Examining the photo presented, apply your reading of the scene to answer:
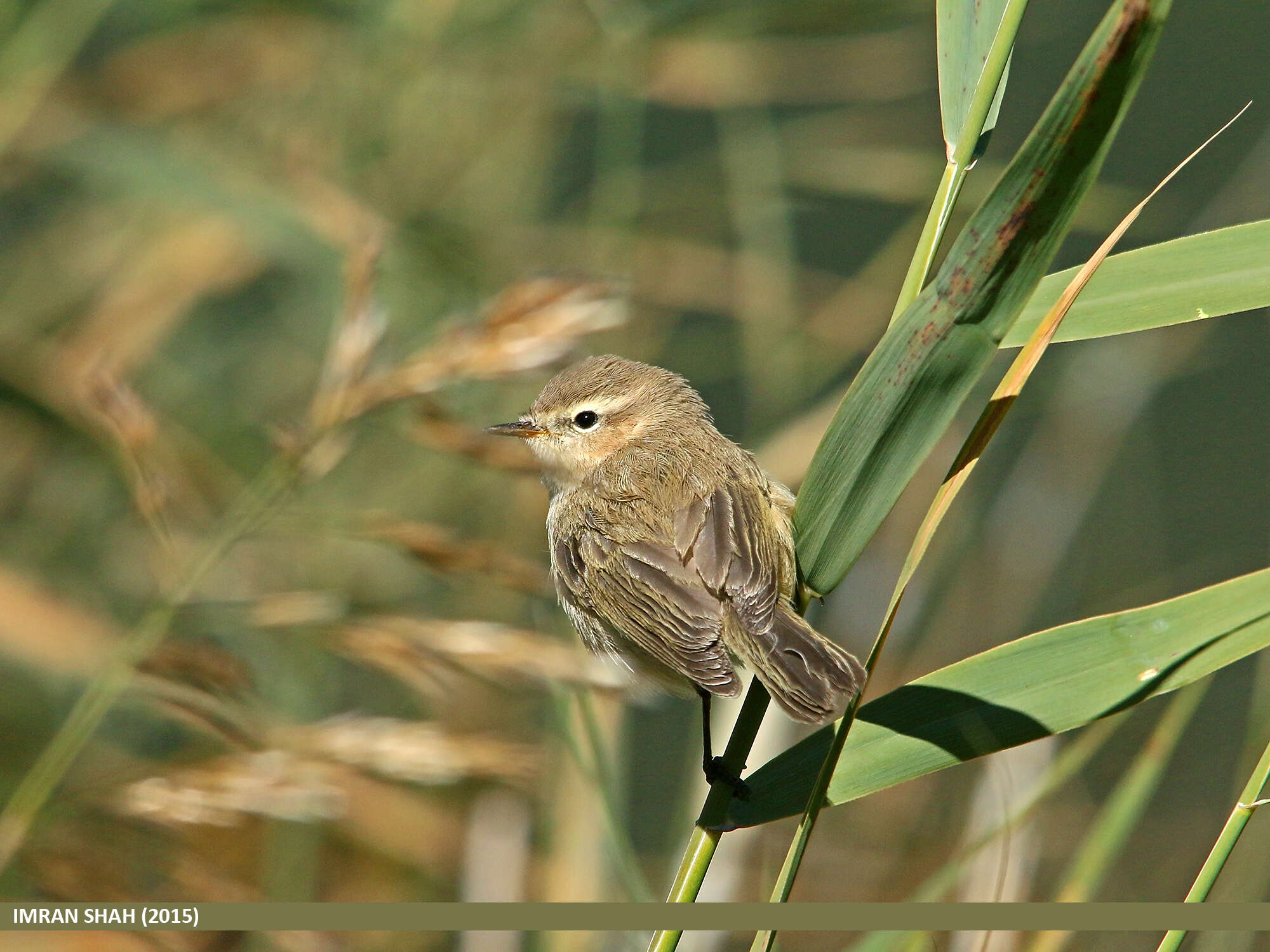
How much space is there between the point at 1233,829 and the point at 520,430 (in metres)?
1.73

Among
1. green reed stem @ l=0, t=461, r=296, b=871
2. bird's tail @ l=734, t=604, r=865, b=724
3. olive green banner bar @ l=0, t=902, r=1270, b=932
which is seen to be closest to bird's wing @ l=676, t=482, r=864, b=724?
bird's tail @ l=734, t=604, r=865, b=724

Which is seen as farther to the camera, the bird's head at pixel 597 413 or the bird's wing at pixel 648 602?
the bird's head at pixel 597 413

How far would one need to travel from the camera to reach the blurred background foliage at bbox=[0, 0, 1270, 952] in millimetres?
2365

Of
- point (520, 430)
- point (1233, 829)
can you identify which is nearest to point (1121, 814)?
point (1233, 829)

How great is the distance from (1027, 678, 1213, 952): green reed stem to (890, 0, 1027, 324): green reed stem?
98 cm

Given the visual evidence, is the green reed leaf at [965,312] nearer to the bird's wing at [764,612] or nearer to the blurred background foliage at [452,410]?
the bird's wing at [764,612]

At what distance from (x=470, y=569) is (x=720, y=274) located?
2342 mm

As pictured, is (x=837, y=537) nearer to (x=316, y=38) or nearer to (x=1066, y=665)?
(x=1066, y=665)

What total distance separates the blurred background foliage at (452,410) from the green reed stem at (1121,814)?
0.46 ft

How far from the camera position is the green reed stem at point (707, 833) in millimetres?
1499

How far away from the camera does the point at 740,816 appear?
157 cm

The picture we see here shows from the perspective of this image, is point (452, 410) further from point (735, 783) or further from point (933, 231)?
point (933, 231)

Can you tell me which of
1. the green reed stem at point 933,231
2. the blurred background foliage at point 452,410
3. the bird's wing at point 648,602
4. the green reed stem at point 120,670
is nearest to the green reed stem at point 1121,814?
the blurred background foliage at point 452,410
